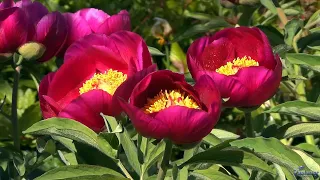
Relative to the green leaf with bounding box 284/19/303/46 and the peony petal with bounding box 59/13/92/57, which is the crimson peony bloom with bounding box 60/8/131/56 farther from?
the green leaf with bounding box 284/19/303/46

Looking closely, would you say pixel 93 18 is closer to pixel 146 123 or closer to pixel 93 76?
pixel 93 76

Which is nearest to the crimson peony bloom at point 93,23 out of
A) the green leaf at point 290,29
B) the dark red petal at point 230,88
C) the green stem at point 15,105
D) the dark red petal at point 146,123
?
Result: the green stem at point 15,105

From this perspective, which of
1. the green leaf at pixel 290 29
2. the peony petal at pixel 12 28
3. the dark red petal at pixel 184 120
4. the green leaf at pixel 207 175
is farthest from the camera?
the green leaf at pixel 290 29

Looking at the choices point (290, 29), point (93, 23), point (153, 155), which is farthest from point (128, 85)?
point (290, 29)

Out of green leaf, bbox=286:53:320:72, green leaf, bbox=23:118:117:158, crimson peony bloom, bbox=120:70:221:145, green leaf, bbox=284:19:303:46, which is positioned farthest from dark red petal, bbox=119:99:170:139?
green leaf, bbox=284:19:303:46

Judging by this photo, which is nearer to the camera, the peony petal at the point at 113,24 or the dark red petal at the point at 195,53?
the dark red petal at the point at 195,53

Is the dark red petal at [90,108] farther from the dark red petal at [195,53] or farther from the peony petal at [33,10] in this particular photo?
the peony petal at [33,10]
